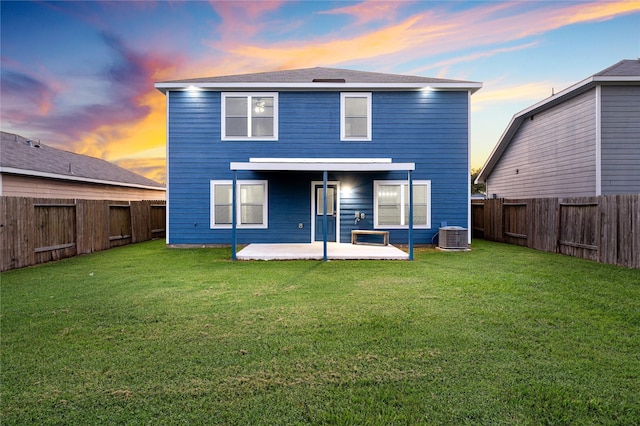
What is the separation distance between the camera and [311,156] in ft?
37.7

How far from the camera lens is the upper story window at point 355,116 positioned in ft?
37.6

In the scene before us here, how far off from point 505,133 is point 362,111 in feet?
29.7

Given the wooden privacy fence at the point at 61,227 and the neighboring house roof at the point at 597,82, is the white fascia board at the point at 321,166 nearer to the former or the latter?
the wooden privacy fence at the point at 61,227

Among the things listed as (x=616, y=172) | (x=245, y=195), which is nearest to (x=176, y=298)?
(x=245, y=195)

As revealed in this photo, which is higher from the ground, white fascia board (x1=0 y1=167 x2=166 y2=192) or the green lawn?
white fascia board (x1=0 y1=167 x2=166 y2=192)

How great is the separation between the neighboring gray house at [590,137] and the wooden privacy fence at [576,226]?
6.97 feet

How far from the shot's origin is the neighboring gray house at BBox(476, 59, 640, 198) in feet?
35.2

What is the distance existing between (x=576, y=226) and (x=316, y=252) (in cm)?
737

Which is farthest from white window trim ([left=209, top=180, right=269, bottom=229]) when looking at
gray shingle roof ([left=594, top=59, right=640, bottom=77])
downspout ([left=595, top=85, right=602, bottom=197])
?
gray shingle roof ([left=594, top=59, right=640, bottom=77])

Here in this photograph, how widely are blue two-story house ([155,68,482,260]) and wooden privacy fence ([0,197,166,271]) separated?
7.20 ft

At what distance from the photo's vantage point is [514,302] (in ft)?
16.2

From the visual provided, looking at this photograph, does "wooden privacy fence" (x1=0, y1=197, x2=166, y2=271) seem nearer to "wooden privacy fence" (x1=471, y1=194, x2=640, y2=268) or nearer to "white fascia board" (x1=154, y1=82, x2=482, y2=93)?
"white fascia board" (x1=154, y1=82, x2=482, y2=93)

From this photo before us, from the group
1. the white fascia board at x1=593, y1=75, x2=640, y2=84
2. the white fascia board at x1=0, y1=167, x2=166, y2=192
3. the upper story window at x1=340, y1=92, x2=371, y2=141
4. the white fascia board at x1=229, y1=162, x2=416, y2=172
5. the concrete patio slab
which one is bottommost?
the concrete patio slab

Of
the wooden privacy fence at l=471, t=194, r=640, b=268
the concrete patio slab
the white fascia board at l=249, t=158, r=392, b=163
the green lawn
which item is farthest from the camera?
the white fascia board at l=249, t=158, r=392, b=163
